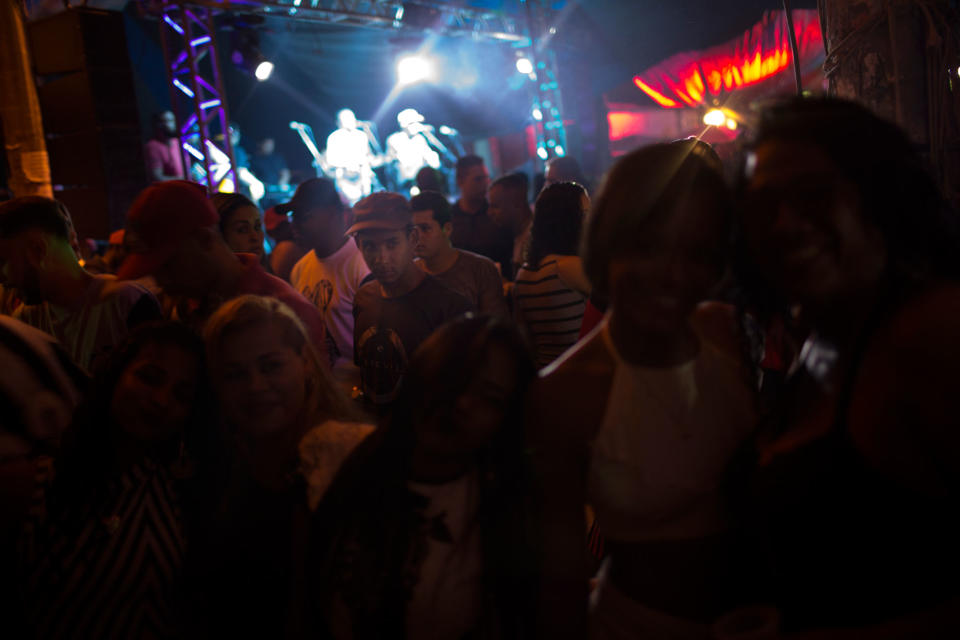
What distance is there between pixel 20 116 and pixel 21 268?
5.35 m

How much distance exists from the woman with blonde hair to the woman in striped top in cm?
168

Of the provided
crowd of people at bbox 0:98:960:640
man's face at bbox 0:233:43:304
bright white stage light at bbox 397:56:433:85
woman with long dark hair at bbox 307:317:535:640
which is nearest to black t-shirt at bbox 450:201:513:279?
man's face at bbox 0:233:43:304

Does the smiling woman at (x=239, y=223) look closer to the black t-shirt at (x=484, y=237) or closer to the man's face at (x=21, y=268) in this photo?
the man's face at (x=21, y=268)

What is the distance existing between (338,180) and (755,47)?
25.5ft

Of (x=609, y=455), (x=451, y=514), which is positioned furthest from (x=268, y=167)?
(x=609, y=455)

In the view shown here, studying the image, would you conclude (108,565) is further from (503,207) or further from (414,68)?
(414,68)

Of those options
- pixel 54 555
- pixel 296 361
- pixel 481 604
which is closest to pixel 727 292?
pixel 481 604

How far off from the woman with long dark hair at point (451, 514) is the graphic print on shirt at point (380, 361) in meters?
1.36

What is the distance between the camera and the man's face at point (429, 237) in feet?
11.6

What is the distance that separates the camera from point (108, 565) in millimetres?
1461

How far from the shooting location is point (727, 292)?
51.4 inches

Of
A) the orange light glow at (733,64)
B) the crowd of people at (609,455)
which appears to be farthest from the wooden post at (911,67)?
the orange light glow at (733,64)

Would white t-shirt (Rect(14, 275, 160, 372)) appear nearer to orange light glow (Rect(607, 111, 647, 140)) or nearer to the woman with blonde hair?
the woman with blonde hair

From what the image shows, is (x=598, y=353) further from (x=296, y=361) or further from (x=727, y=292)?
(x=296, y=361)
